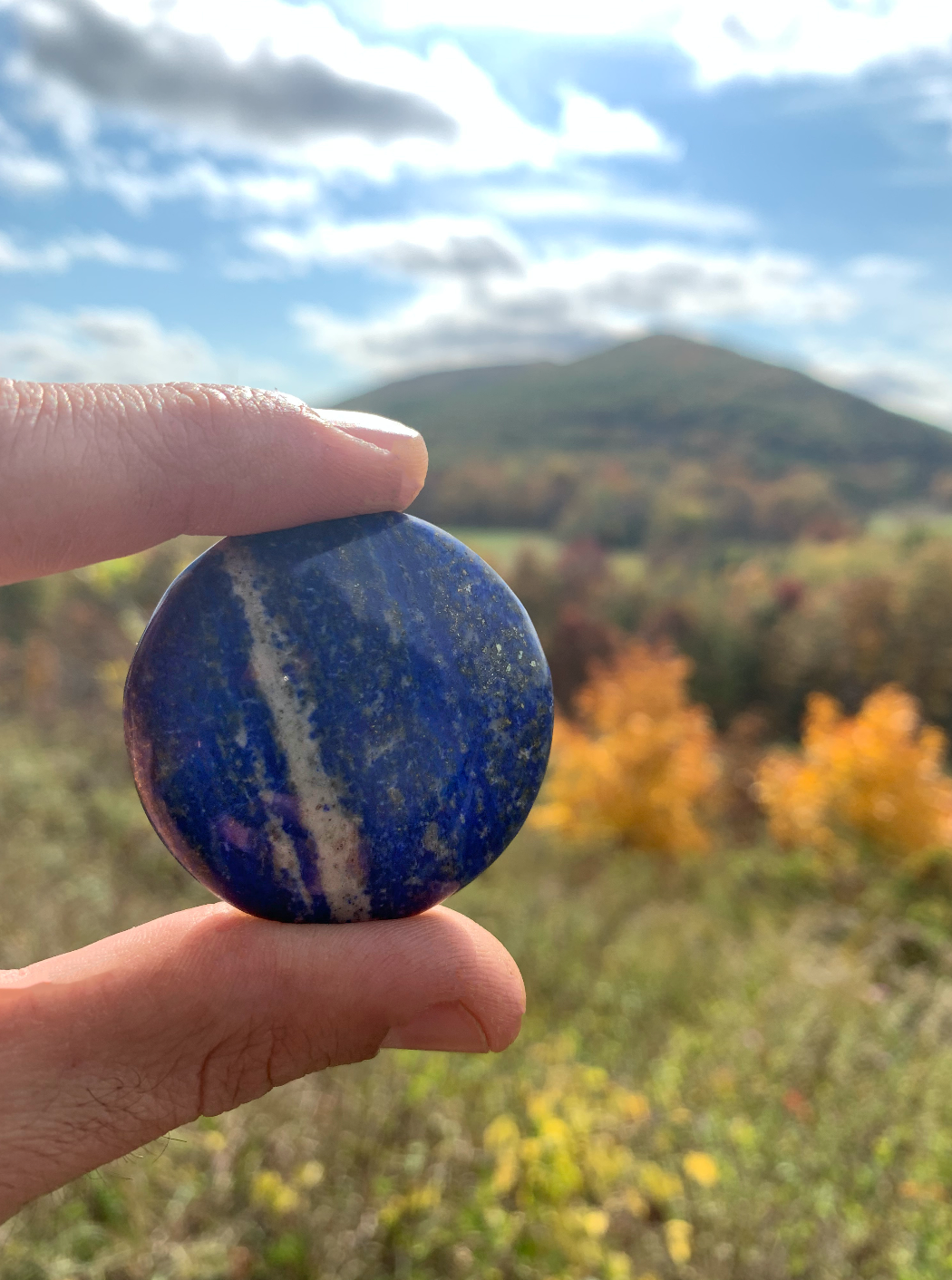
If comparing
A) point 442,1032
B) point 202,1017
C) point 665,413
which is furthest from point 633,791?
point 665,413

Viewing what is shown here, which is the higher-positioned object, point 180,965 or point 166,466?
point 166,466

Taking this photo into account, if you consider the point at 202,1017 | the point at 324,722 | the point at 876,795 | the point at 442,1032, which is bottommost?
the point at 876,795

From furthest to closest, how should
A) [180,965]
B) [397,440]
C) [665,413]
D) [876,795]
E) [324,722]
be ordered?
[665,413] → [876,795] → [397,440] → [324,722] → [180,965]

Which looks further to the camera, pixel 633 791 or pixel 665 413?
pixel 665 413

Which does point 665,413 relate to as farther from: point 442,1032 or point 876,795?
point 442,1032

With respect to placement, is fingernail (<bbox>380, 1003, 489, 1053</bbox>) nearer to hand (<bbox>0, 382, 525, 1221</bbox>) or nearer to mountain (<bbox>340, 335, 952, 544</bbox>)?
hand (<bbox>0, 382, 525, 1221</bbox>)

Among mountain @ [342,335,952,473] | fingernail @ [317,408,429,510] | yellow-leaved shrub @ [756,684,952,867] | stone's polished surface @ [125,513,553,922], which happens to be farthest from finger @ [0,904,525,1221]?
mountain @ [342,335,952,473]

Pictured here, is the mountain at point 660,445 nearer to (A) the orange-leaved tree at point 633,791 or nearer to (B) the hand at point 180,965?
(A) the orange-leaved tree at point 633,791
